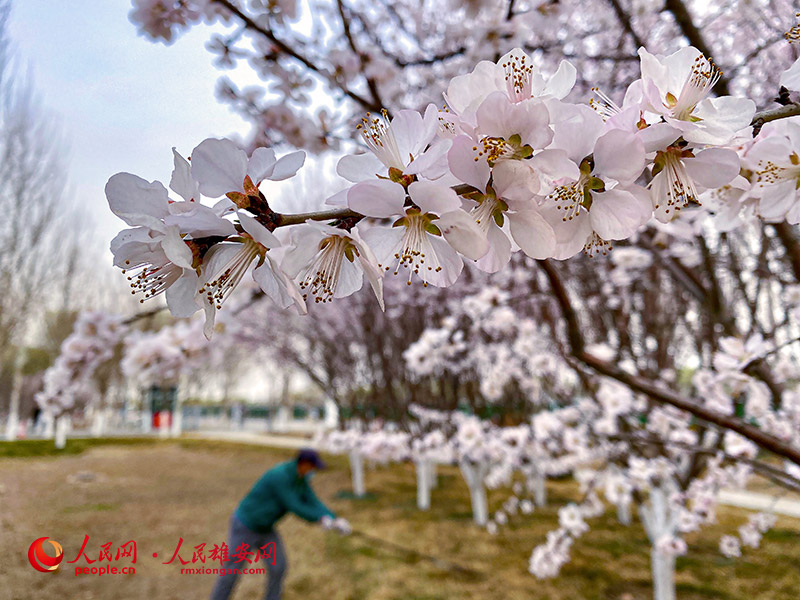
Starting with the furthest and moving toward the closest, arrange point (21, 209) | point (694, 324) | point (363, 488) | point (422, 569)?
point (363, 488), point (694, 324), point (422, 569), point (21, 209)

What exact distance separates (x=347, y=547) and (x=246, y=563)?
147 cm

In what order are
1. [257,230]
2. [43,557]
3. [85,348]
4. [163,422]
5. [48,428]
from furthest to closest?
[163,422] → [48,428] → [43,557] → [85,348] → [257,230]

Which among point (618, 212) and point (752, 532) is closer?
point (618, 212)

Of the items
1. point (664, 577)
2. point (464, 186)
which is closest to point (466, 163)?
point (464, 186)

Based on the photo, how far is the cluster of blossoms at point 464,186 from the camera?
0.39 meters

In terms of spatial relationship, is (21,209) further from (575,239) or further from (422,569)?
(422,569)

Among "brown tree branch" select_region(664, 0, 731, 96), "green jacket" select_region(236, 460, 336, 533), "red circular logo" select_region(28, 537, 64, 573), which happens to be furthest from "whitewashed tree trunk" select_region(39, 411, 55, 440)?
"brown tree branch" select_region(664, 0, 731, 96)

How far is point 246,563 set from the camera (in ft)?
9.87

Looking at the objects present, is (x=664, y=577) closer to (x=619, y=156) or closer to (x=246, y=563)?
(x=246, y=563)

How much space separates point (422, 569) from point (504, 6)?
3941mm

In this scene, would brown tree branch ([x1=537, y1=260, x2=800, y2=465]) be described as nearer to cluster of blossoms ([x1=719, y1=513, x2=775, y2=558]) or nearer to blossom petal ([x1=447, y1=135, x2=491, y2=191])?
blossom petal ([x1=447, y1=135, x2=491, y2=191])

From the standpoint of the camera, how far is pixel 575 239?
46 cm

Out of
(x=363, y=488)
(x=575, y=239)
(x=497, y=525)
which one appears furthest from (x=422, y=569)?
(x=575, y=239)

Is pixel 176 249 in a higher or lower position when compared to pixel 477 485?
higher
